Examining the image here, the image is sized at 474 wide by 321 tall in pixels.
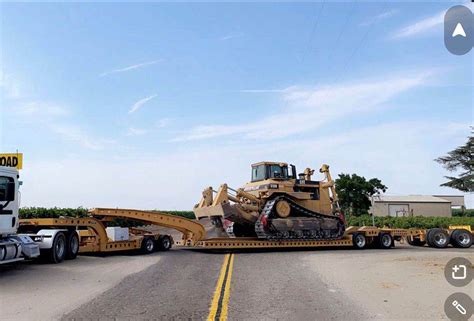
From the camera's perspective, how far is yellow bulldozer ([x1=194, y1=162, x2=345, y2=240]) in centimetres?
2069

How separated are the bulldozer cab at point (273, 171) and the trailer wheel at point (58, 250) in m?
10.3

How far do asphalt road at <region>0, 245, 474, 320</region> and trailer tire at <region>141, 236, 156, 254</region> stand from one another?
10.2ft

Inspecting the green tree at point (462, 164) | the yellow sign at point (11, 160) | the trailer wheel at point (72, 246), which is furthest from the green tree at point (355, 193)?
the trailer wheel at point (72, 246)

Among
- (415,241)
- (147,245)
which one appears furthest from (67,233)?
(415,241)

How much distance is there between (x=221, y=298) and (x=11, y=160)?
67.6 feet

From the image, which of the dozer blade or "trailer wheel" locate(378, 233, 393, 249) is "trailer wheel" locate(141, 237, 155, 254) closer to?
the dozer blade

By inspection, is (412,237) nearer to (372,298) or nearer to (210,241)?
(210,241)

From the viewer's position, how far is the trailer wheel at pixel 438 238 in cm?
2345

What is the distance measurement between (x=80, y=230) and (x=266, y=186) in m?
8.77

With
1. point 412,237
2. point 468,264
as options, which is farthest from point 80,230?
point 412,237

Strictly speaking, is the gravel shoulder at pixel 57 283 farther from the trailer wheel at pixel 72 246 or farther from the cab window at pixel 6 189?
the cab window at pixel 6 189

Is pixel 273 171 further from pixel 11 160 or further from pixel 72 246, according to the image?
pixel 11 160

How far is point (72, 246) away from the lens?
15.9 metres

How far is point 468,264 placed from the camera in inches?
577
